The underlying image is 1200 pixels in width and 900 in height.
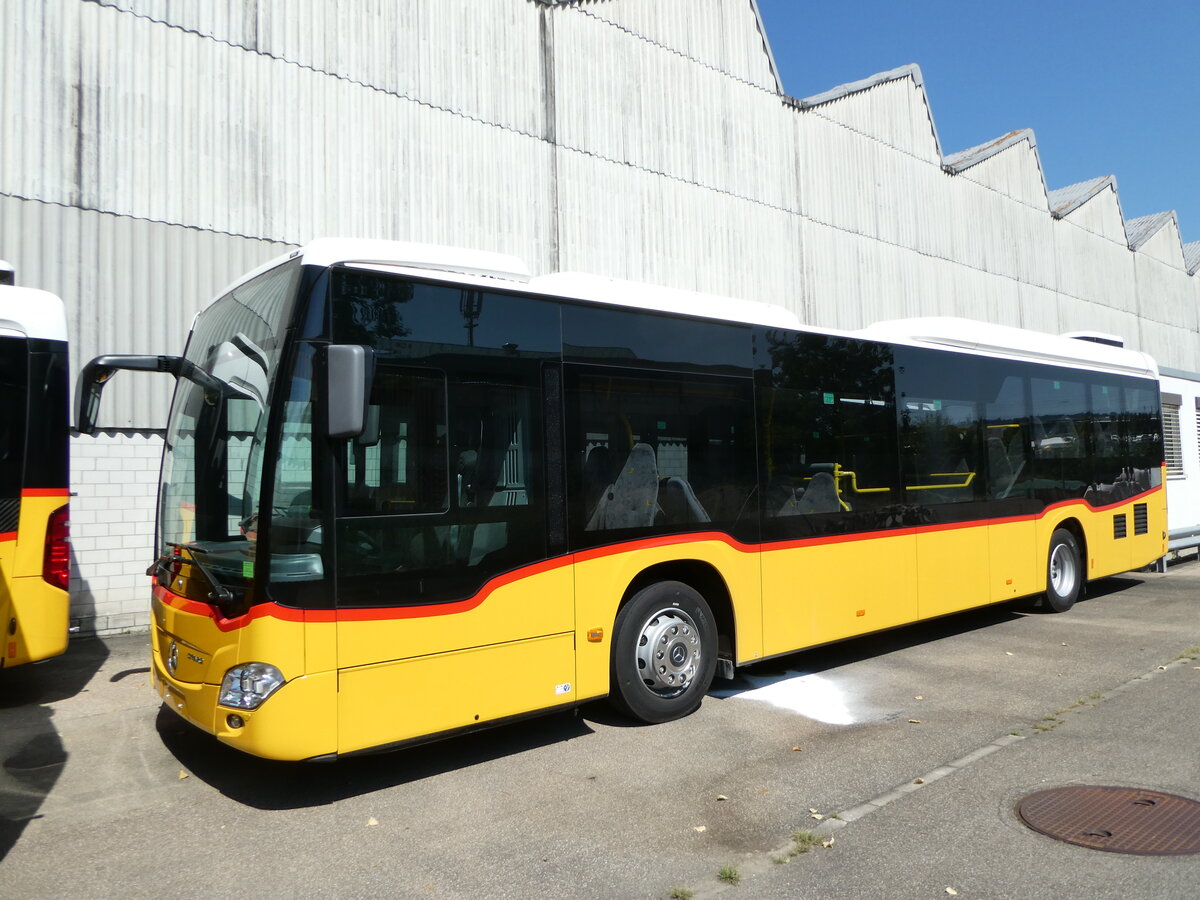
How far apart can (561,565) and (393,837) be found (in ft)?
6.06

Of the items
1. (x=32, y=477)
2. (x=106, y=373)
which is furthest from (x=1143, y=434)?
(x=32, y=477)

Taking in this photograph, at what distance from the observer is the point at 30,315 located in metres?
6.88

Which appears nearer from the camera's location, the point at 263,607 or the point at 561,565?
the point at 263,607

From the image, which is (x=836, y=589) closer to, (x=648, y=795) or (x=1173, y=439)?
(x=648, y=795)

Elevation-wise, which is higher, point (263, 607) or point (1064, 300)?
point (1064, 300)

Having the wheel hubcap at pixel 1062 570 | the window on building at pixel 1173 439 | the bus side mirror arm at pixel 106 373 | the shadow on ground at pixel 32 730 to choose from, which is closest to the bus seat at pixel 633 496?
the bus side mirror arm at pixel 106 373

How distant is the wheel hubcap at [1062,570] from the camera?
10250mm

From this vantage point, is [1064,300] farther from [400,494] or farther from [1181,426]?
[400,494]

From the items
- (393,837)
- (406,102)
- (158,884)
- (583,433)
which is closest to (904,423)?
(583,433)

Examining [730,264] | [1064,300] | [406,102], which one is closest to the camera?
[406,102]

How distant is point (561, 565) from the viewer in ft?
18.1

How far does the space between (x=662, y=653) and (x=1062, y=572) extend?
6.72 metres

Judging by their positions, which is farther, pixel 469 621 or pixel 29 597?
pixel 29 597

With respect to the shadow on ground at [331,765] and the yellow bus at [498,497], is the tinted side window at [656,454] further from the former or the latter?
the shadow on ground at [331,765]
